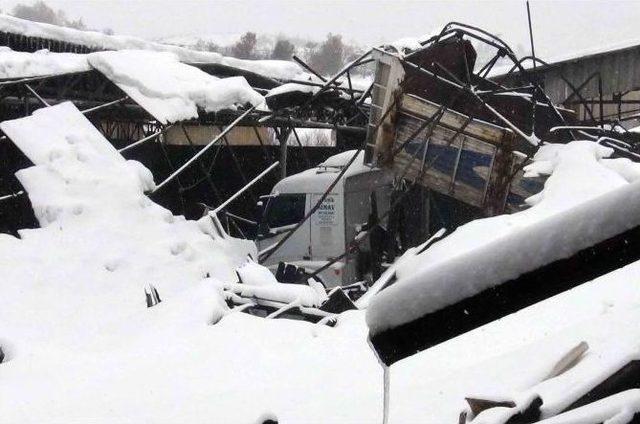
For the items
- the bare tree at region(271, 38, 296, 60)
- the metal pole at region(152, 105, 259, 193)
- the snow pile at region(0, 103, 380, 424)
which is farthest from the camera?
the bare tree at region(271, 38, 296, 60)

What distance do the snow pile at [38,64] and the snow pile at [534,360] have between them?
7747mm

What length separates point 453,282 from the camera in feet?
3.64

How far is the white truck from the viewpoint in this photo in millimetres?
12445

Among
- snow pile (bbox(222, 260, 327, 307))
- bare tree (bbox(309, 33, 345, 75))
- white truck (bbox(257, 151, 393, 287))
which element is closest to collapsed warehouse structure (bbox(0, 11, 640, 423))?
snow pile (bbox(222, 260, 327, 307))

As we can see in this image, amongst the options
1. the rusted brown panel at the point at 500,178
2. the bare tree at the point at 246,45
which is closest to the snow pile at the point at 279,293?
the rusted brown panel at the point at 500,178

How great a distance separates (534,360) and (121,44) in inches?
550

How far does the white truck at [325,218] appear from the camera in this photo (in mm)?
12445

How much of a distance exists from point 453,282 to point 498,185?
37.0 ft

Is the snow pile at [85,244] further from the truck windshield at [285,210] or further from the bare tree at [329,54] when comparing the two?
the bare tree at [329,54]

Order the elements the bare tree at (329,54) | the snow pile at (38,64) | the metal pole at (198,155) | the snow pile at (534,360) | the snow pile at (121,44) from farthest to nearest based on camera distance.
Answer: the bare tree at (329,54) < the snow pile at (121,44) < the metal pole at (198,155) < the snow pile at (38,64) < the snow pile at (534,360)

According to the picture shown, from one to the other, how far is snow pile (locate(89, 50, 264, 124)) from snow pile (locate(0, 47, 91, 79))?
0.28 meters

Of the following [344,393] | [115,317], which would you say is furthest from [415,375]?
[115,317]

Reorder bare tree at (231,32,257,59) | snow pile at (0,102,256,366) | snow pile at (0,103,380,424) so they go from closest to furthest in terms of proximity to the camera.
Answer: snow pile at (0,103,380,424), snow pile at (0,102,256,366), bare tree at (231,32,257,59)

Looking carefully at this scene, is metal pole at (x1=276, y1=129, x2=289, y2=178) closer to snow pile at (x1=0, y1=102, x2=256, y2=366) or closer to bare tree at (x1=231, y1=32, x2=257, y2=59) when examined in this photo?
snow pile at (x1=0, y1=102, x2=256, y2=366)
